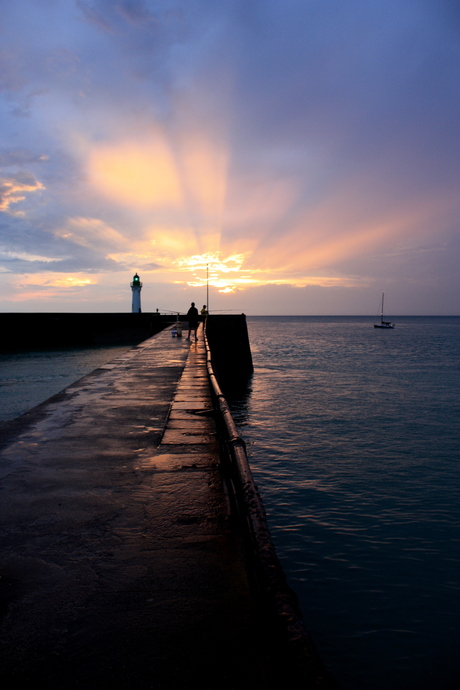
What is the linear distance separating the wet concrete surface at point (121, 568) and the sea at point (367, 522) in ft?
9.67

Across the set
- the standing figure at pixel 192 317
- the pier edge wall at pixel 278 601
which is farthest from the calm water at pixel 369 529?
the standing figure at pixel 192 317

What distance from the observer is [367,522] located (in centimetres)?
789

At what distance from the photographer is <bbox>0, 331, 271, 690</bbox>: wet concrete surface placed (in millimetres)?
1968

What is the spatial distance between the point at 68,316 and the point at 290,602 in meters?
48.8

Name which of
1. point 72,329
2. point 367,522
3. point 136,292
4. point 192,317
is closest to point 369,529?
point 367,522

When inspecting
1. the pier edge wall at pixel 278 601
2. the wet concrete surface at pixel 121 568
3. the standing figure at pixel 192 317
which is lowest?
the wet concrete surface at pixel 121 568

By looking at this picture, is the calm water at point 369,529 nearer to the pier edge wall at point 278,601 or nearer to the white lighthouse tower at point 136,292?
the pier edge wall at point 278,601

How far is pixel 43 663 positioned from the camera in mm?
1978

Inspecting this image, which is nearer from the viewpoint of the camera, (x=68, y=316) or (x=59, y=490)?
(x=59, y=490)

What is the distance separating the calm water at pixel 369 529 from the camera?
4.99 metres

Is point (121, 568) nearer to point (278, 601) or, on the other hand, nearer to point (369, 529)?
point (278, 601)

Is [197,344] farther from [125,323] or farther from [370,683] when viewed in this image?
[125,323]

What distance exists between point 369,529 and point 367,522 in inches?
10.4

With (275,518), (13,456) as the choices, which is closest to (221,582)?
(13,456)
